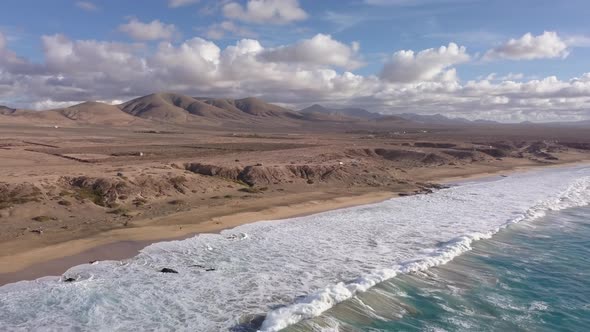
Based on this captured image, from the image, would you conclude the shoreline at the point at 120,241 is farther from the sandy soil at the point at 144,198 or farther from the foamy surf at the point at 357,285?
the foamy surf at the point at 357,285

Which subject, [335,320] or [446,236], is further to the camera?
[446,236]

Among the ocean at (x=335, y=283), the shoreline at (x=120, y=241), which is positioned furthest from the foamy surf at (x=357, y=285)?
the shoreline at (x=120, y=241)

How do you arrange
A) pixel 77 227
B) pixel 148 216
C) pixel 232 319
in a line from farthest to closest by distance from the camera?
pixel 148 216 < pixel 77 227 < pixel 232 319

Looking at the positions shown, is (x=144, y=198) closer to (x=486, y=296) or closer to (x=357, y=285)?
(x=357, y=285)

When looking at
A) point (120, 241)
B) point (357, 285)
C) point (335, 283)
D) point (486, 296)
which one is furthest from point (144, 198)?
point (486, 296)

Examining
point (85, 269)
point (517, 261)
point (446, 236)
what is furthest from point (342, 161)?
point (85, 269)

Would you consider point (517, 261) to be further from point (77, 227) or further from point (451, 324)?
point (77, 227)
